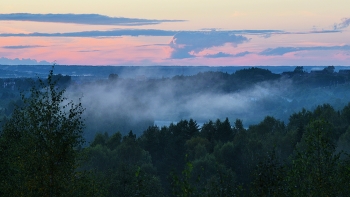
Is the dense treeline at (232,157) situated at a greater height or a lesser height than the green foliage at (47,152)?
lesser

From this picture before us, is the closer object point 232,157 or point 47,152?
point 47,152

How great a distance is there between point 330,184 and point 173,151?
93.7 metres

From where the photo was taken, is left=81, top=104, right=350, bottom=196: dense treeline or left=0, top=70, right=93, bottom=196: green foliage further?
left=0, top=70, right=93, bottom=196: green foliage

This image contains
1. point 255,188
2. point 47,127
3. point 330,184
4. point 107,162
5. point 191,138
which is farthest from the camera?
point 191,138

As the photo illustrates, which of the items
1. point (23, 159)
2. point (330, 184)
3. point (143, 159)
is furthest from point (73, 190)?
point (143, 159)

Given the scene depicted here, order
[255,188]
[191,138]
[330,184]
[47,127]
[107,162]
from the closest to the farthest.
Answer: [255,188] → [330,184] → [47,127] → [107,162] → [191,138]

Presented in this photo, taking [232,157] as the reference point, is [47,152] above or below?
above

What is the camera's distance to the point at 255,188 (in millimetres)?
24219

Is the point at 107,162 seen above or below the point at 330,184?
below

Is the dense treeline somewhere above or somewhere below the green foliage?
below

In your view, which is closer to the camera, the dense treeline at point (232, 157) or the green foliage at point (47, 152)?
the dense treeline at point (232, 157)

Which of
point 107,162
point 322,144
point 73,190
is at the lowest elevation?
point 107,162

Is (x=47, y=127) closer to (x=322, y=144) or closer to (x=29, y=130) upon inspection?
(x=29, y=130)

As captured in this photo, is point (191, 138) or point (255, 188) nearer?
point (255, 188)
